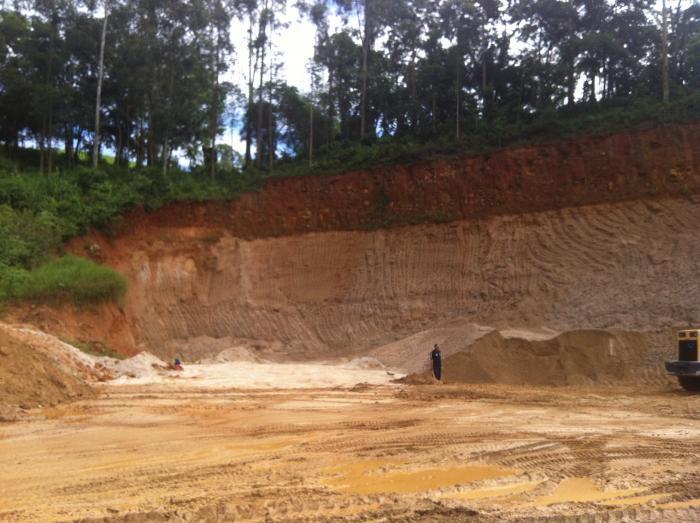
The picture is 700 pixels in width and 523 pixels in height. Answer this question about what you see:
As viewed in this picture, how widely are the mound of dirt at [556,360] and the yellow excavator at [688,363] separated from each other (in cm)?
236

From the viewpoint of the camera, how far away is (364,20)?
41.2m

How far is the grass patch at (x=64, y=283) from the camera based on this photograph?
22.7 m

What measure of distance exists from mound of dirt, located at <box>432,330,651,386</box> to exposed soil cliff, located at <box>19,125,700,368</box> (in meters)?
2.15

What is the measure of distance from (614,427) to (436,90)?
30589 millimetres

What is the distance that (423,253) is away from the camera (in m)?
28.6

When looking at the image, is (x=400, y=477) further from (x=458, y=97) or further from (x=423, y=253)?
(x=458, y=97)

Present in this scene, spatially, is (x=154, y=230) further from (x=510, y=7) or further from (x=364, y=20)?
(x=510, y=7)

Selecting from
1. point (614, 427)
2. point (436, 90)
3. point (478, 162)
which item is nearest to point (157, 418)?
point (614, 427)

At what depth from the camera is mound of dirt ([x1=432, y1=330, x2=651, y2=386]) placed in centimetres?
1884

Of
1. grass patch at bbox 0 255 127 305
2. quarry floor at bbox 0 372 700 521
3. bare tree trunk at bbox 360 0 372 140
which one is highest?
bare tree trunk at bbox 360 0 372 140

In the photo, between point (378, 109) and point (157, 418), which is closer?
point (157, 418)

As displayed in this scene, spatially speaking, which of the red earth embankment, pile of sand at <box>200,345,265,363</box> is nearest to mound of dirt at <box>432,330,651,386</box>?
the red earth embankment

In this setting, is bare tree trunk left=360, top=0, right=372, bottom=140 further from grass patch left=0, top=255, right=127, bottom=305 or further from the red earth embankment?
grass patch left=0, top=255, right=127, bottom=305

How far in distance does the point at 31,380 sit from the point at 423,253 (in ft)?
61.0
